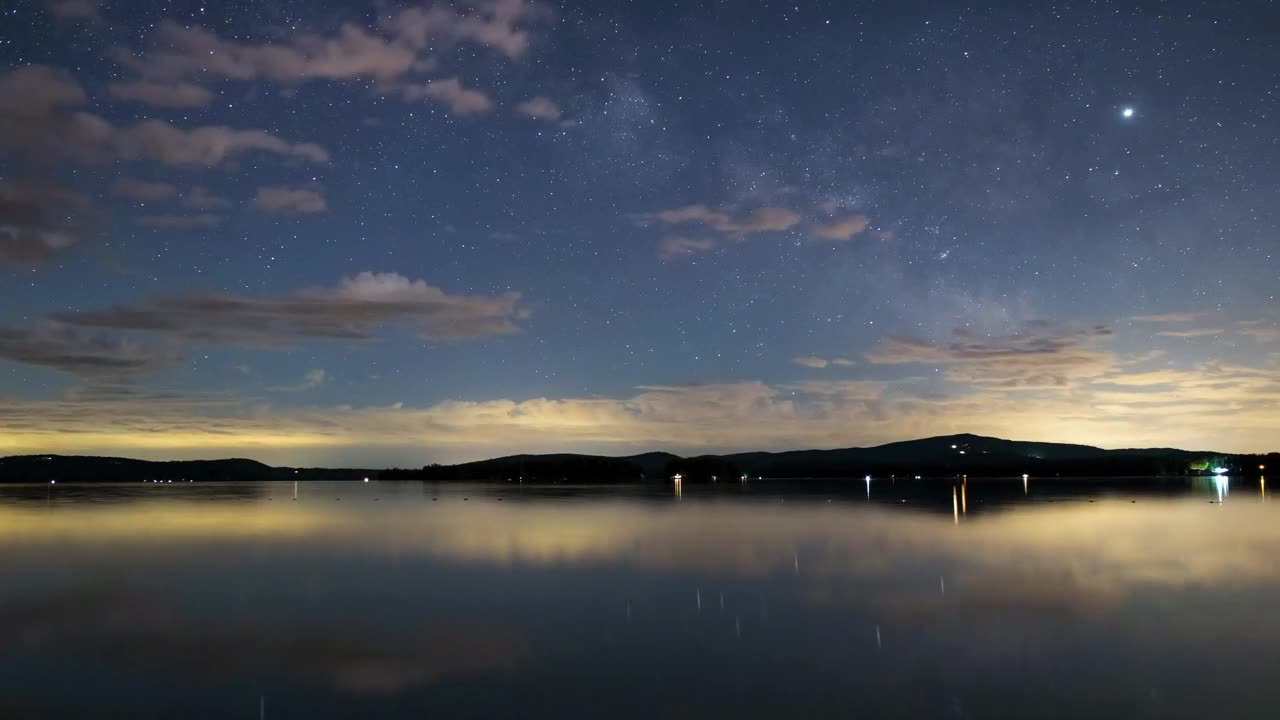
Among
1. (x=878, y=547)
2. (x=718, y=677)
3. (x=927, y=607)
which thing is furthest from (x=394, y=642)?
(x=878, y=547)

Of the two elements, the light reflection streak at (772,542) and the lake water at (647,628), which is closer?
the lake water at (647,628)

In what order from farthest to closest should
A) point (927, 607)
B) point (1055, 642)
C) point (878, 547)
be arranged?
point (878, 547) < point (927, 607) < point (1055, 642)

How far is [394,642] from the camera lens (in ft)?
62.2

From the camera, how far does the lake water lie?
1437 centimetres

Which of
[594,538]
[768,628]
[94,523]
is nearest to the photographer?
[768,628]

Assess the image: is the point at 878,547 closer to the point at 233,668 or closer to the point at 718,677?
the point at 718,677

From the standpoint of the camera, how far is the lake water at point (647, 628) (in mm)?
14367

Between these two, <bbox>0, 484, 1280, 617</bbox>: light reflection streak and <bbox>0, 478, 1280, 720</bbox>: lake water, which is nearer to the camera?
<bbox>0, 478, 1280, 720</bbox>: lake water

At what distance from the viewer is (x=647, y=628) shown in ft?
66.9

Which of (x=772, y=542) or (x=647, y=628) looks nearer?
(x=647, y=628)

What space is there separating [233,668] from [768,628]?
36.0 ft

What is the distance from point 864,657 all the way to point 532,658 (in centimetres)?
637

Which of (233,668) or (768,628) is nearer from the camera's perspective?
(233,668)

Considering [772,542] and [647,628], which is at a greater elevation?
[647,628]
